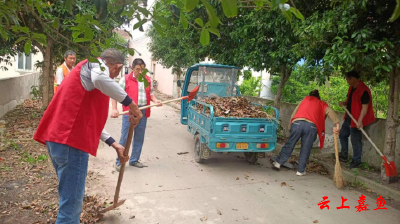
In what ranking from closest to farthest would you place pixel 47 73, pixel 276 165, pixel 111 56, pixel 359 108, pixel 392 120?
pixel 111 56 → pixel 392 120 → pixel 276 165 → pixel 359 108 → pixel 47 73

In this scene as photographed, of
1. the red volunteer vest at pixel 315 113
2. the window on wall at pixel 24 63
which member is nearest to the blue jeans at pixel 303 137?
the red volunteer vest at pixel 315 113

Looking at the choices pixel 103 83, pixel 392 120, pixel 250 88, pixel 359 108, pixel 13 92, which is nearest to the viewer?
pixel 103 83

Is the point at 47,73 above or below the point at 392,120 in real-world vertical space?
above

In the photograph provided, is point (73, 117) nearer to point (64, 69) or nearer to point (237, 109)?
point (237, 109)

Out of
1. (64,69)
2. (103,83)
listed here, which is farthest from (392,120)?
(64,69)

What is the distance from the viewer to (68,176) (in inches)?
108

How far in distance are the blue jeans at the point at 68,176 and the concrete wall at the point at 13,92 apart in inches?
306

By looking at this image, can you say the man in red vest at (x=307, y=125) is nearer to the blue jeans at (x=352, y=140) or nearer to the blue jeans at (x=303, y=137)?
the blue jeans at (x=303, y=137)

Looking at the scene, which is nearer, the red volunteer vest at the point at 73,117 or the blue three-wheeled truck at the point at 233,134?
the red volunteer vest at the point at 73,117

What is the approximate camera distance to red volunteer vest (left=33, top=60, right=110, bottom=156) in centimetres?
272

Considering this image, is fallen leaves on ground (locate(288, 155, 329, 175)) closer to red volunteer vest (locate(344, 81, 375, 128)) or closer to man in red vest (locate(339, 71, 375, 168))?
man in red vest (locate(339, 71, 375, 168))

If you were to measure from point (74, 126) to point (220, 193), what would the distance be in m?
2.80

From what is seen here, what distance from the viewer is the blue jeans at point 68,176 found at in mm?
2736

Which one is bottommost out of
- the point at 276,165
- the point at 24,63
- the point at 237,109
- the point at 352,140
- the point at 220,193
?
the point at 220,193
